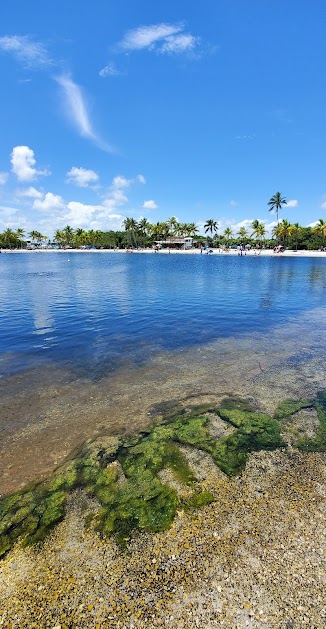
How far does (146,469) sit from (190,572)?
2.71m

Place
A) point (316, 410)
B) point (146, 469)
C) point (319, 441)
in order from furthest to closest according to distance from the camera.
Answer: point (316, 410), point (319, 441), point (146, 469)

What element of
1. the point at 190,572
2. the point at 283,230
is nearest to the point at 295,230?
the point at 283,230

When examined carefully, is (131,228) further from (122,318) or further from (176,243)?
(122,318)

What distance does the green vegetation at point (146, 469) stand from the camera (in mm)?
5574

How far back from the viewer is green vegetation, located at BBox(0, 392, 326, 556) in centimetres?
557

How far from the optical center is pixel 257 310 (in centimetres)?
2608

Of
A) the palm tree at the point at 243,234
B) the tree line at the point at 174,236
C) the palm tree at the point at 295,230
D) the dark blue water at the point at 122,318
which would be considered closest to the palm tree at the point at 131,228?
the tree line at the point at 174,236

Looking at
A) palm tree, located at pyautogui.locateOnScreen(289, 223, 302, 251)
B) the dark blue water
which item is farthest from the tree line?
the dark blue water

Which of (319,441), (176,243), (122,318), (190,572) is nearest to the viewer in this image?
(190,572)

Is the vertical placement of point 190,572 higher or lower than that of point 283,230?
lower

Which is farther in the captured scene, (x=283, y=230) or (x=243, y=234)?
(x=243, y=234)

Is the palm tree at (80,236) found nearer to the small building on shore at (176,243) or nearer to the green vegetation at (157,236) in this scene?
the green vegetation at (157,236)

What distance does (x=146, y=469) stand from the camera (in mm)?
7016

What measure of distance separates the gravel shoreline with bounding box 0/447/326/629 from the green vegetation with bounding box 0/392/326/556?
1.08 feet
